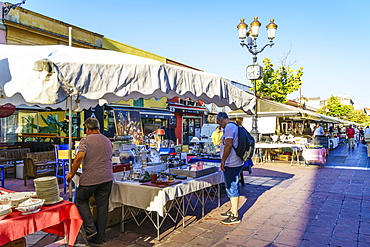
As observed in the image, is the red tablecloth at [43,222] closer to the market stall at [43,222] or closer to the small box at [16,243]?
the market stall at [43,222]

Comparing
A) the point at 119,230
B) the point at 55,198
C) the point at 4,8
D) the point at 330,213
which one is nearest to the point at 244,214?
→ the point at 330,213

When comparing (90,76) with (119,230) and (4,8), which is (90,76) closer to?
(119,230)

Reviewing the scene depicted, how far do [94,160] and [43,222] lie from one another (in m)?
0.99

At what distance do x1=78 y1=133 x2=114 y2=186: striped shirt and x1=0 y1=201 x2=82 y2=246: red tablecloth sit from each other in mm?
589

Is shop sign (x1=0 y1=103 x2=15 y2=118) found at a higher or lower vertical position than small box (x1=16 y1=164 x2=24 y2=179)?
higher

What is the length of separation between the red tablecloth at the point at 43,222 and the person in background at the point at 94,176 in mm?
467

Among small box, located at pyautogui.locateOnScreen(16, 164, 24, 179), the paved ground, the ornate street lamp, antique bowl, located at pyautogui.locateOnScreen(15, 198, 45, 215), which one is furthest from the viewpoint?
the ornate street lamp

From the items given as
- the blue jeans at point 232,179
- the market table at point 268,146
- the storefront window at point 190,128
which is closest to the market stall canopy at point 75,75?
the blue jeans at point 232,179

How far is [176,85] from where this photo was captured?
3795 mm

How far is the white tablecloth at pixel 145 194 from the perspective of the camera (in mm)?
3559

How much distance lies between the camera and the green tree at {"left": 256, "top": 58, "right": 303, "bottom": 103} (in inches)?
762

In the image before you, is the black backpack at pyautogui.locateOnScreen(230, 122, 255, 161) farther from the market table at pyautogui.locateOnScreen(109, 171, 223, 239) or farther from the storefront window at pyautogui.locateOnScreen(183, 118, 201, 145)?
the storefront window at pyautogui.locateOnScreen(183, 118, 201, 145)

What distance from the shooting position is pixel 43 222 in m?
2.54


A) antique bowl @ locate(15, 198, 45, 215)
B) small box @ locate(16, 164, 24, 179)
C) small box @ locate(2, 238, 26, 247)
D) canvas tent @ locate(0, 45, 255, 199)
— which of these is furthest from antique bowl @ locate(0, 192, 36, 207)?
small box @ locate(16, 164, 24, 179)
